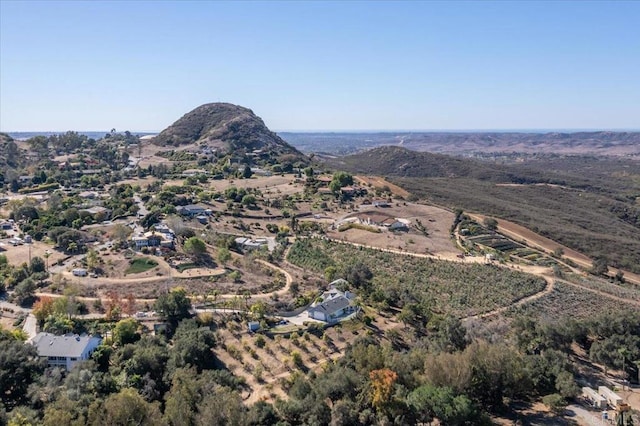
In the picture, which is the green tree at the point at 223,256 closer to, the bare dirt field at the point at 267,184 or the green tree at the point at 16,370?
Result: the green tree at the point at 16,370

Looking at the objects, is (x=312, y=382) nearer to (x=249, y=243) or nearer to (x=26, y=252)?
(x=249, y=243)

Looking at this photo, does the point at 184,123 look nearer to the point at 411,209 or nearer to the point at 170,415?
the point at 411,209

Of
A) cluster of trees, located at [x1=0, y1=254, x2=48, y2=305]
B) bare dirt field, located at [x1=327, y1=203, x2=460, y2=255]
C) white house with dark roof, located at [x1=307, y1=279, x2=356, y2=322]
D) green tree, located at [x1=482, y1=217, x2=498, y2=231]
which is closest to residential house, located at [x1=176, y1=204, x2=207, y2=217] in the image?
bare dirt field, located at [x1=327, y1=203, x2=460, y2=255]

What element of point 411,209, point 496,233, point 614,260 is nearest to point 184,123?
point 411,209

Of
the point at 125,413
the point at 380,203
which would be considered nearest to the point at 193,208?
the point at 380,203

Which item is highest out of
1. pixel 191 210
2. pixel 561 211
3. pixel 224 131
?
pixel 224 131

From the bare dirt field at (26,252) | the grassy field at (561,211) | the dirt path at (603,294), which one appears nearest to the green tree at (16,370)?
the bare dirt field at (26,252)

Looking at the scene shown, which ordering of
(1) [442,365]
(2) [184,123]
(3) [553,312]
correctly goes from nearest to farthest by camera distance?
(1) [442,365] → (3) [553,312] → (2) [184,123]

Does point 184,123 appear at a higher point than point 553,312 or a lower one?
higher
